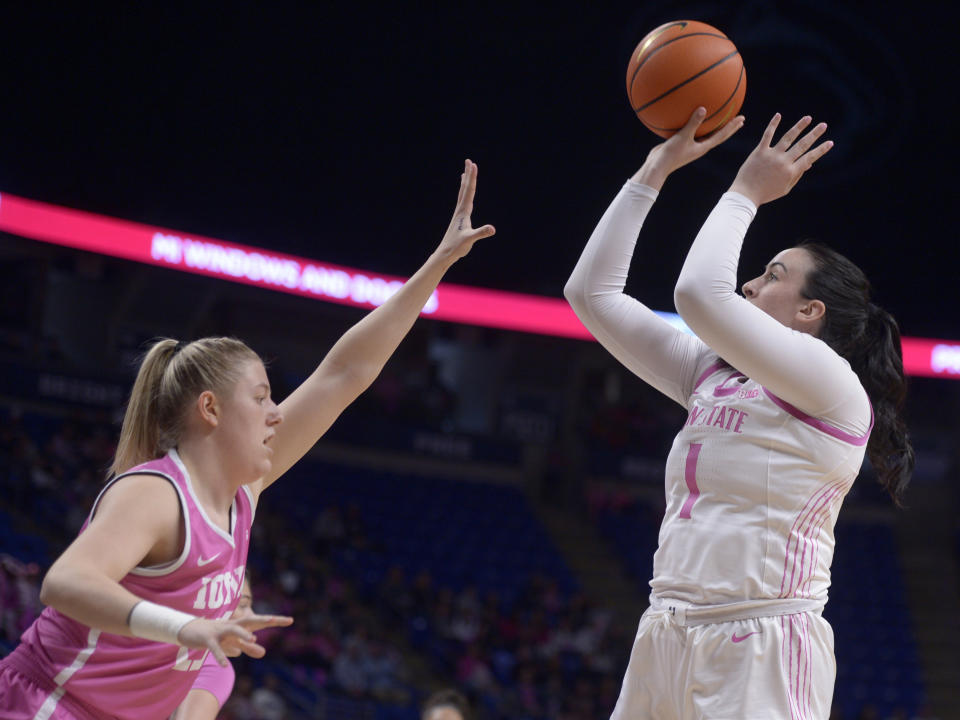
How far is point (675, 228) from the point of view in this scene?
14.1 m

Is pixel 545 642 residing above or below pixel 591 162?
below

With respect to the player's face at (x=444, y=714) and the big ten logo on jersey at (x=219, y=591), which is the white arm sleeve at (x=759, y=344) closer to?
the big ten logo on jersey at (x=219, y=591)

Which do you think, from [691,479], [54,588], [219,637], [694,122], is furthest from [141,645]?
[694,122]

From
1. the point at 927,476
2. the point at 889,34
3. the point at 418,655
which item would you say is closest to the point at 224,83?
the point at 418,655

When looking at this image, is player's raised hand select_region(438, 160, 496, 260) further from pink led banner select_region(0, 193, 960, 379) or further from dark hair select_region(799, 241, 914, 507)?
pink led banner select_region(0, 193, 960, 379)

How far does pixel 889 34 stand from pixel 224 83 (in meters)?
8.28

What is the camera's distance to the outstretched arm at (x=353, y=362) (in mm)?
2809


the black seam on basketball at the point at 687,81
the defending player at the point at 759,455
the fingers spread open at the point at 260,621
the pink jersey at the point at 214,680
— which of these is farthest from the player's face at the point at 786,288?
the pink jersey at the point at 214,680

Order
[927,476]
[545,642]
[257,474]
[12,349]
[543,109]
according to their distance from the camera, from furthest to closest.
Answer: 1. [927,476]
2. [12,349]
3. [543,109]
4. [545,642]
5. [257,474]

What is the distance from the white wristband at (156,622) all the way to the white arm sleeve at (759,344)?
4.14 ft

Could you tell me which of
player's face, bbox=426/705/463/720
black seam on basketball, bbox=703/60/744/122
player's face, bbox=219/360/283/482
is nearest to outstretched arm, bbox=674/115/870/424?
black seam on basketball, bbox=703/60/744/122

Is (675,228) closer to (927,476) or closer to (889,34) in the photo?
(889,34)

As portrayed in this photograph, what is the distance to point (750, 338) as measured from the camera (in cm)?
233

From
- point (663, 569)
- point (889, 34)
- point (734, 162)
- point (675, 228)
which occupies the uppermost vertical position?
point (889, 34)
